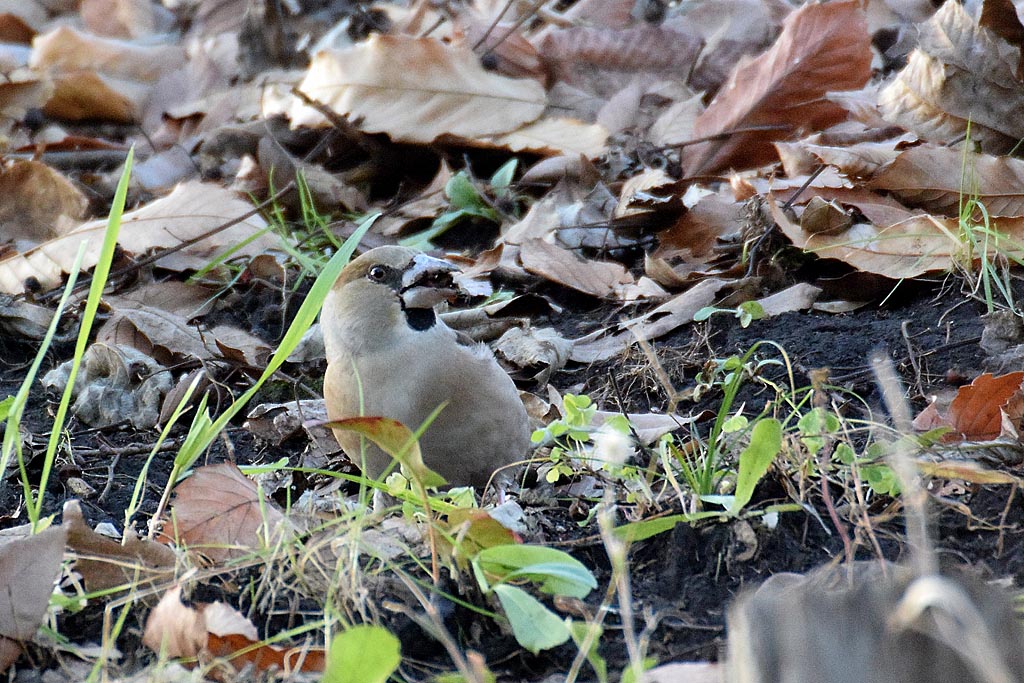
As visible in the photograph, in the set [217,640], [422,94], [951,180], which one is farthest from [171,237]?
[217,640]

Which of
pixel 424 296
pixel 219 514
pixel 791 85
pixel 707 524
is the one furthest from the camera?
pixel 791 85

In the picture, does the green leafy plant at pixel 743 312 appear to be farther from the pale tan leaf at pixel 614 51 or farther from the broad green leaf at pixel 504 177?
the pale tan leaf at pixel 614 51

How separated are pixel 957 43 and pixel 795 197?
743mm

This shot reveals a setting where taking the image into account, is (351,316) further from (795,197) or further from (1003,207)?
(1003,207)

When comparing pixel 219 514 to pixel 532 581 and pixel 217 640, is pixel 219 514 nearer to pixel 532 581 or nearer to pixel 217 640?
pixel 217 640

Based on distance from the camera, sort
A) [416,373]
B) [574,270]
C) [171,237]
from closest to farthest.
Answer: [416,373], [574,270], [171,237]

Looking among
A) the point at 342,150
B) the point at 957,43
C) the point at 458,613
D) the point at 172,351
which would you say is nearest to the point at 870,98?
the point at 957,43

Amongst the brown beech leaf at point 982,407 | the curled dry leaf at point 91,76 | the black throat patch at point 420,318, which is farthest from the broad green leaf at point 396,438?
the curled dry leaf at point 91,76

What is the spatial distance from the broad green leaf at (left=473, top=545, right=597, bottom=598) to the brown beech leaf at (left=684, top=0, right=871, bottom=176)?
3396 mm

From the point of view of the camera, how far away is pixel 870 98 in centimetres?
541

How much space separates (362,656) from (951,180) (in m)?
2.97

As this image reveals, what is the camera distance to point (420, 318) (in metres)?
3.66

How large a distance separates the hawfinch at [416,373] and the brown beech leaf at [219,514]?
0.67 meters

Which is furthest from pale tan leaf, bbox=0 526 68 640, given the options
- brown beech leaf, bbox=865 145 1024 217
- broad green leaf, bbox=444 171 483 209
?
broad green leaf, bbox=444 171 483 209
